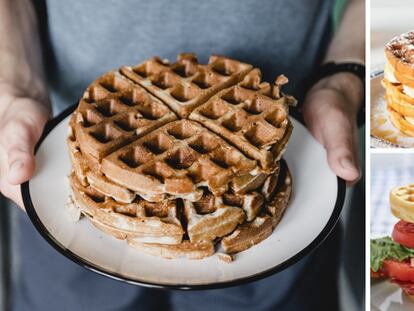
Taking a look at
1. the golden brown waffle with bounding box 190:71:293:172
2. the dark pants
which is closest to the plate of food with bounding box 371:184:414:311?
the golden brown waffle with bounding box 190:71:293:172

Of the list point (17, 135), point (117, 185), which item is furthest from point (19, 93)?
point (117, 185)

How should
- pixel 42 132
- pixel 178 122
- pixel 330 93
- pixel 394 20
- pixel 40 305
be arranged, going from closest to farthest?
pixel 394 20 → pixel 178 122 → pixel 42 132 → pixel 330 93 → pixel 40 305

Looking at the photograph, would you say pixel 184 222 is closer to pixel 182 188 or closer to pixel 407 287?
pixel 182 188

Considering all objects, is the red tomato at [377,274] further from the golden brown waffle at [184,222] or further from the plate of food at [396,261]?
the golden brown waffle at [184,222]

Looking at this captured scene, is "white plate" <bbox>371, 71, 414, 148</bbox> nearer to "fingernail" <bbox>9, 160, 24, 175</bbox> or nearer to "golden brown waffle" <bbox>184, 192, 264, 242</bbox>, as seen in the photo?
"golden brown waffle" <bbox>184, 192, 264, 242</bbox>

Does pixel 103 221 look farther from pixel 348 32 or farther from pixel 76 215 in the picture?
pixel 348 32

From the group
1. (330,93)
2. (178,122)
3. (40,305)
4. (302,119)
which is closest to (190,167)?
(178,122)
